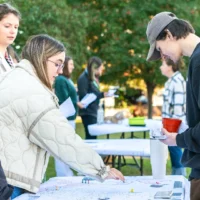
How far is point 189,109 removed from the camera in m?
2.49

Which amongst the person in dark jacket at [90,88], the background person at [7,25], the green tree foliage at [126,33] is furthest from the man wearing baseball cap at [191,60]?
the green tree foliage at [126,33]

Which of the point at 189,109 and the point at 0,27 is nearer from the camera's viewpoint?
the point at 189,109

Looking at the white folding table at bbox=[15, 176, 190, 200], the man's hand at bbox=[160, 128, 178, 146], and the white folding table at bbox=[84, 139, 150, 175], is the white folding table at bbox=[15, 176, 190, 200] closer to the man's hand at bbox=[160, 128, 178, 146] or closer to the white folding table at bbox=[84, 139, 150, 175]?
the man's hand at bbox=[160, 128, 178, 146]

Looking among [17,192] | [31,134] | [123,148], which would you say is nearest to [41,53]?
[31,134]

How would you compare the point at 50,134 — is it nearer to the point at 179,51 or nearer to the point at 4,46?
the point at 179,51

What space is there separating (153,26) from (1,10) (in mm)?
1417

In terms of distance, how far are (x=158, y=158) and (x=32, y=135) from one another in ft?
3.36

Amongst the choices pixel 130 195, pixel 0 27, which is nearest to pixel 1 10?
pixel 0 27

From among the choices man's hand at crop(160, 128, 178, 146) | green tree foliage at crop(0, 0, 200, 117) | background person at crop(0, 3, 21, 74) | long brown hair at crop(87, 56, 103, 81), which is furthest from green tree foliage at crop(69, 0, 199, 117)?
man's hand at crop(160, 128, 178, 146)

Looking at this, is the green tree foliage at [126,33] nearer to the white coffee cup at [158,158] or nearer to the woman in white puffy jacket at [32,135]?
the white coffee cup at [158,158]

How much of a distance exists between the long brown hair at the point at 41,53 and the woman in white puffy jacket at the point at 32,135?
0.04 meters

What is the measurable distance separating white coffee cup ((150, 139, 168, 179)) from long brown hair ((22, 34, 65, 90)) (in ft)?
2.85

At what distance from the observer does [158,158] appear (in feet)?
10.6

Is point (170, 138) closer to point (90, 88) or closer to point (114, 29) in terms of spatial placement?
point (90, 88)
